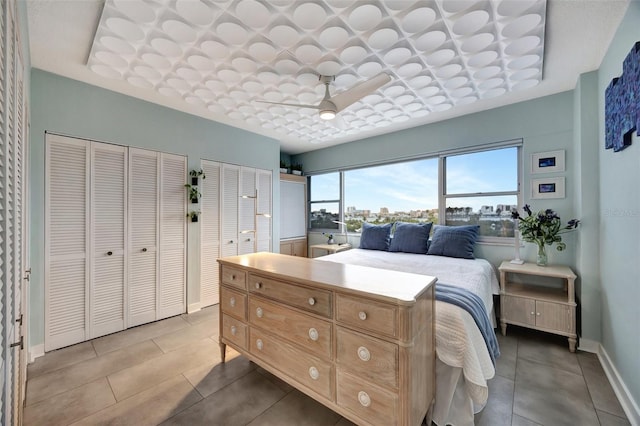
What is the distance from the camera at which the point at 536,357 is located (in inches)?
96.2

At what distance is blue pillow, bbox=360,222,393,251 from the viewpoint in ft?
13.3

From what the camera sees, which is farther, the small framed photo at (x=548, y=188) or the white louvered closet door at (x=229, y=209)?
the white louvered closet door at (x=229, y=209)

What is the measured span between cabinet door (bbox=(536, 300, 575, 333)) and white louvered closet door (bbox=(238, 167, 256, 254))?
361 cm

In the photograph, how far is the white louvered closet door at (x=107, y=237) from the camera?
2.82 meters

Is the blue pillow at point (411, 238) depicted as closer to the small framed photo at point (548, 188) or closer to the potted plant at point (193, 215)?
the small framed photo at point (548, 188)

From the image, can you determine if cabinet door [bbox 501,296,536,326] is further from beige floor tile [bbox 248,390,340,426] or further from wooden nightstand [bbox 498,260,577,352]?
beige floor tile [bbox 248,390,340,426]

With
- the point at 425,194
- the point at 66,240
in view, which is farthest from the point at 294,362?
the point at 425,194

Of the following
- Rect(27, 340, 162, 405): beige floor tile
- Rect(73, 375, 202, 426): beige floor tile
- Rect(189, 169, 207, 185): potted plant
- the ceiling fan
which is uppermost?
the ceiling fan

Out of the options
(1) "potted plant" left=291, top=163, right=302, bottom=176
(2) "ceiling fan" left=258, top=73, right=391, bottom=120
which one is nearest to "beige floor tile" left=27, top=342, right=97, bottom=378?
(2) "ceiling fan" left=258, top=73, right=391, bottom=120

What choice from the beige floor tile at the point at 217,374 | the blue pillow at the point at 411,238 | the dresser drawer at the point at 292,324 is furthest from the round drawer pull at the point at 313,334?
the blue pillow at the point at 411,238

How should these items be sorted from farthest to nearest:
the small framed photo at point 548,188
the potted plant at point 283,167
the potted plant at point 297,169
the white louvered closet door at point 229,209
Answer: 1. the potted plant at point 297,169
2. the potted plant at point 283,167
3. the white louvered closet door at point 229,209
4. the small framed photo at point 548,188

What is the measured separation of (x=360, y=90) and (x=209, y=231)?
110 inches

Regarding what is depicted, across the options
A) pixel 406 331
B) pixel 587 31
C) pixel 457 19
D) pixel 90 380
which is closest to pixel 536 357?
pixel 406 331

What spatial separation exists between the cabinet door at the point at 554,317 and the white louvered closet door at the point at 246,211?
11.8 ft
